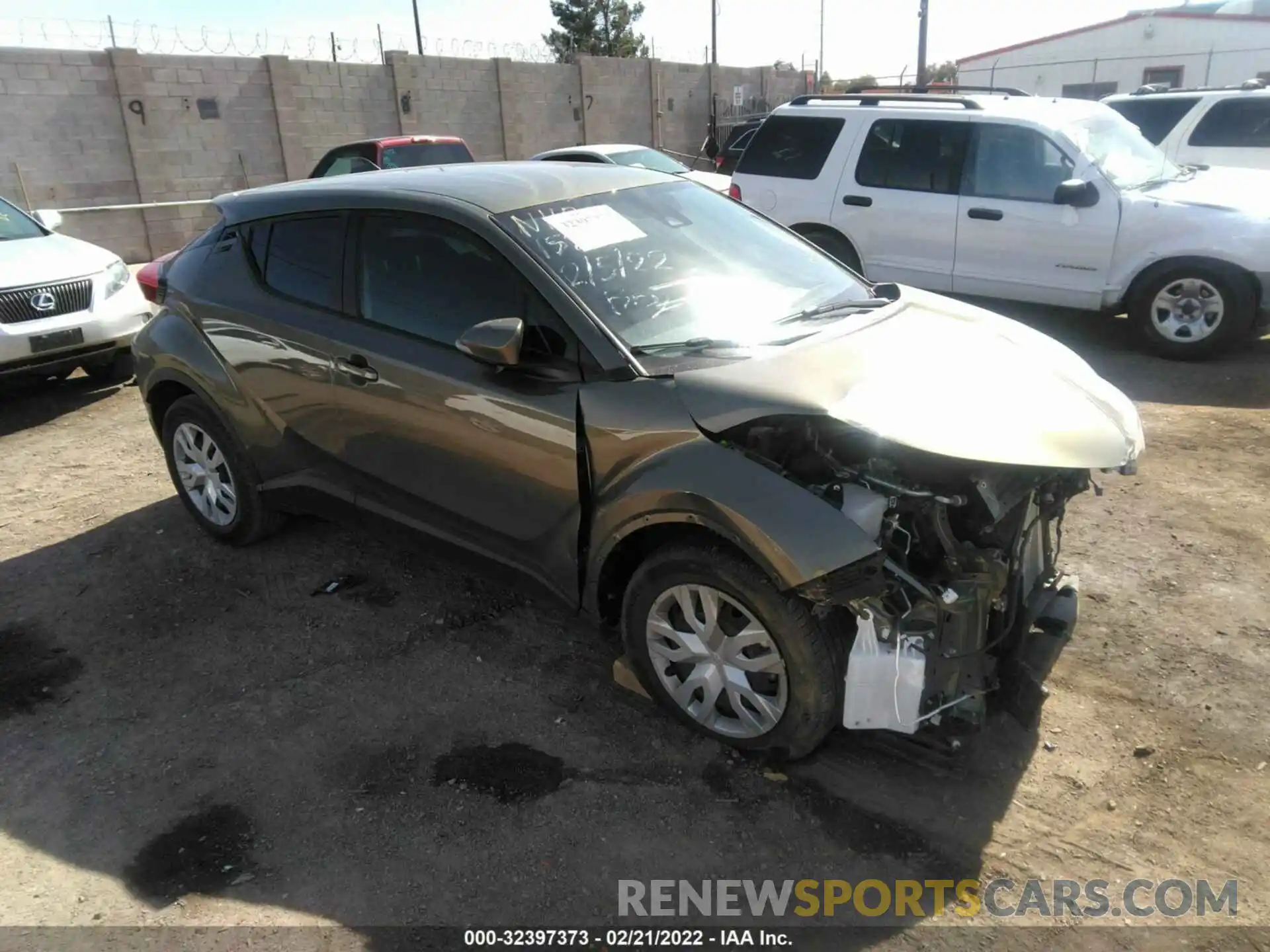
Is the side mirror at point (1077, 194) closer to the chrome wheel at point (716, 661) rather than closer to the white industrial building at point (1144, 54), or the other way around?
the chrome wheel at point (716, 661)

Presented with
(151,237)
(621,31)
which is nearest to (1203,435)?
(151,237)

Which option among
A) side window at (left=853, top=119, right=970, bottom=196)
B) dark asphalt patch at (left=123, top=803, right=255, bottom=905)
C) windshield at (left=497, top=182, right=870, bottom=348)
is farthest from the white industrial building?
dark asphalt patch at (left=123, top=803, right=255, bottom=905)

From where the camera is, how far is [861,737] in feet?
10.4

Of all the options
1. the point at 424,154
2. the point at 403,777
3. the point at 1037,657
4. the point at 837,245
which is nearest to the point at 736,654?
the point at 1037,657

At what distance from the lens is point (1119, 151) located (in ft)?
24.8

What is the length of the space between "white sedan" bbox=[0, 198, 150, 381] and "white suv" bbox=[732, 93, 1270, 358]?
215 inches

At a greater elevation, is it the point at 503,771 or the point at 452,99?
the point at 452,99

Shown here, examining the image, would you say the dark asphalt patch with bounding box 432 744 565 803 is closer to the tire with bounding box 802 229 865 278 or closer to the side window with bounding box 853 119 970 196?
the tire with bounding box 802 229 865 278

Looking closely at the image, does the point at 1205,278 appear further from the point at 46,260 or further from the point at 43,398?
the point at 43,398

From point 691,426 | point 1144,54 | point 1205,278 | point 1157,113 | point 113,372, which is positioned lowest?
point 113,372

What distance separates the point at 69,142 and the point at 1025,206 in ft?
48.2

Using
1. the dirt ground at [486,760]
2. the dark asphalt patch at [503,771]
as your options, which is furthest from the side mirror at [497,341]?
the dark asphalt patch at [503,771]

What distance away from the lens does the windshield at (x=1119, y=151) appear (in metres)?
7.24

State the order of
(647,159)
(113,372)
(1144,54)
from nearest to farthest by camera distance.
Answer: (113,372) < (647,159) < (1144,54)
